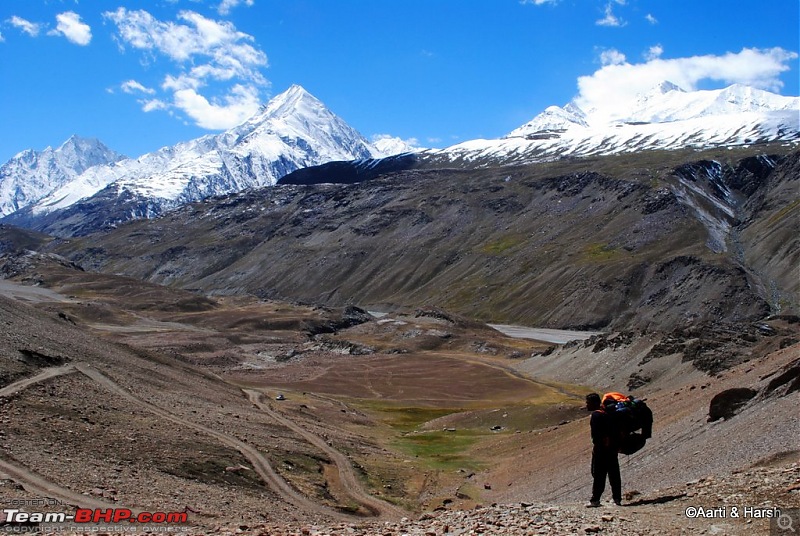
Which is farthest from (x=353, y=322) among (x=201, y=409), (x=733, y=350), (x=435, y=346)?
(x=201, y=409)

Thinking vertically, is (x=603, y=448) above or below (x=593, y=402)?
below

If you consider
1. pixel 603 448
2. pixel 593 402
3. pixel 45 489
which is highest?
pixel 593 402

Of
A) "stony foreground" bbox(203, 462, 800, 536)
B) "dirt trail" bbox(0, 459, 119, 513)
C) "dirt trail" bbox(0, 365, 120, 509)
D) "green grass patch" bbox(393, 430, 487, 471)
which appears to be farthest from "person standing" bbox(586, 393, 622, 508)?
"green grass patch" bbox(393, 430, 487, 471)

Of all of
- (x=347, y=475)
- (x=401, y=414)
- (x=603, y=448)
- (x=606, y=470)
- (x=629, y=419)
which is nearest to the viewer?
(x=629, y=419)

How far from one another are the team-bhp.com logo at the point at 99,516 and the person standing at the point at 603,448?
1216 cm

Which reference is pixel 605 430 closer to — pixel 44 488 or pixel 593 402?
pixel 593 402

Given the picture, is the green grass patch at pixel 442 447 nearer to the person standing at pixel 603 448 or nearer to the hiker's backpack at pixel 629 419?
the person standing at pixel 603 448

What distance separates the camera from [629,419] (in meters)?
19.3

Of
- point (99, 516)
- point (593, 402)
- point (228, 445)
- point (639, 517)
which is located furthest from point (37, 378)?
point (639, 517)

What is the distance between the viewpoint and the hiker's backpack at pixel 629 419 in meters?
19.2

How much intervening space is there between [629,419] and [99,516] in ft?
49.7

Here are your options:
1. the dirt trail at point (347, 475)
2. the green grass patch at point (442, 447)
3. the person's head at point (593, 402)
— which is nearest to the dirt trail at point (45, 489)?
the dirt trail at point (347, 475)

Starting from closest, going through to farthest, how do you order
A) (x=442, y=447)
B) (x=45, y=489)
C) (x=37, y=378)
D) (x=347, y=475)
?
1. (x=45, y=489)
2. (x=37, y=378)
3. (x=347, y=475)
4. (x=442, y=447)

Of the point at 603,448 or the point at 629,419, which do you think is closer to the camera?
the point at 629,419
